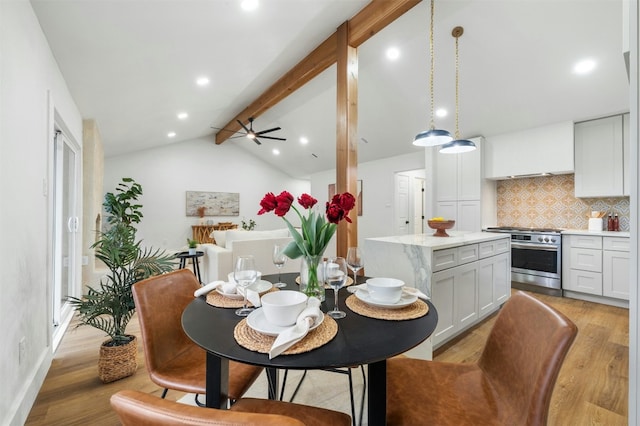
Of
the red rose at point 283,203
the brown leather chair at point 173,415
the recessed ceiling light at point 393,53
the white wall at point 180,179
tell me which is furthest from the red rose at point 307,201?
the white wall at point 180,179

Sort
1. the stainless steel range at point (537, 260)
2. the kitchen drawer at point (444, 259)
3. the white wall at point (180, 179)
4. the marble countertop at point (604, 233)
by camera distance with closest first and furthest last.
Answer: the kitchen drawer at point (444, 259) < the marble countertop at point (604, 233) < the stainless steel range at point (537, 260) < the white wall at point (180, 179)

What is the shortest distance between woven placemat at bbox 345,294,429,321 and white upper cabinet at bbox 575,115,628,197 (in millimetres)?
3931

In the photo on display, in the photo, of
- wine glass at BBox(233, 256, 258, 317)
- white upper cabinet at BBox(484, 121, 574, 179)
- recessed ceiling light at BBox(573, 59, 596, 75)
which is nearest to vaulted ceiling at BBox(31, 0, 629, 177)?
recessed ceiling light at BBox(573, 59, 596, 75)

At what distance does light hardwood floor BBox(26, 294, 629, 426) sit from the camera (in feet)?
5.29

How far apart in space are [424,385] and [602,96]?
164 inches

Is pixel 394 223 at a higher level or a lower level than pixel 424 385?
higher

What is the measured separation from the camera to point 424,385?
1099 mm

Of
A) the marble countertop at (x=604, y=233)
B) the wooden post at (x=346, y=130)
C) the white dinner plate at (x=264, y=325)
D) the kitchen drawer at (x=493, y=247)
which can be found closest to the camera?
the white dinner plate at (x=264, y=325)

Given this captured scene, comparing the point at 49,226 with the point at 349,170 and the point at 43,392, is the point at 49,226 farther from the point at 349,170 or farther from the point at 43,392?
the point at 349,170

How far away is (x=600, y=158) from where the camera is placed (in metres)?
3.60

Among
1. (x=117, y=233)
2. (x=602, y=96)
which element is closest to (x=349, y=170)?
(x=117, y=233)

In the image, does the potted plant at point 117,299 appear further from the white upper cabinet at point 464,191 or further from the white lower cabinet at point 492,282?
the white upper cabinet at point 464,191

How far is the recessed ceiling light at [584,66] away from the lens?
302 cm

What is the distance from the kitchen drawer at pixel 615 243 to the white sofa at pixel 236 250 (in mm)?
3699
